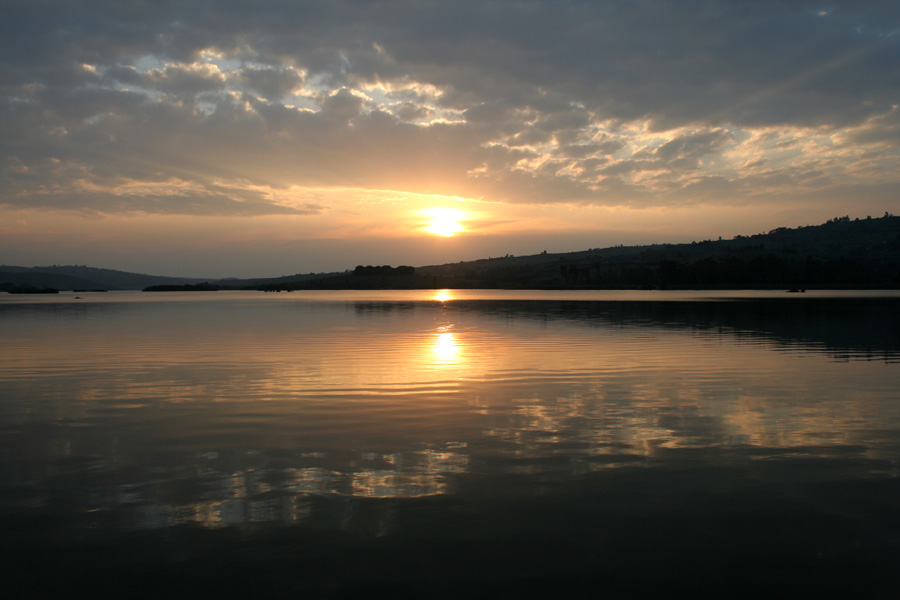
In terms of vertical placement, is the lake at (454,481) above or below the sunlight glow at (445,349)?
above

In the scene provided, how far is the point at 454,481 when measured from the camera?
10.4 meters

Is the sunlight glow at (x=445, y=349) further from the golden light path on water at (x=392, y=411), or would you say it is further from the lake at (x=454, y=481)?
the lake at (x=454, y=481)

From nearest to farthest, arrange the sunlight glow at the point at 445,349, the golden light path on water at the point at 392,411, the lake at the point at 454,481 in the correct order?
the lake at the point at 454,481, the golden light path on water at the point at 392,411, the sunlight glow at the point at 445,349

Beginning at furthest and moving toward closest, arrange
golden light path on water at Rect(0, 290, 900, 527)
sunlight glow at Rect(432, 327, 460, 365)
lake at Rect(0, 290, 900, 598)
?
sunlight glow at Rect(432, 327, 460, 365)
golden light path on water at Rect(0, 290, 900, 527)
lake at Rect(0, 290, 900, 598)

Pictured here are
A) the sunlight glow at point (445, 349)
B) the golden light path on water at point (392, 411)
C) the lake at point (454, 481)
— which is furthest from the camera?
the sunlight glow at point (445, 349)

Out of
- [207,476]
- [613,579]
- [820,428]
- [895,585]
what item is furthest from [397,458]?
A: [820,428]

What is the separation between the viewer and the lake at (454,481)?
733cm

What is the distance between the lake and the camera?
289 inches

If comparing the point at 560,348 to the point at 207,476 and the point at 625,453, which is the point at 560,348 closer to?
the point at 625,453

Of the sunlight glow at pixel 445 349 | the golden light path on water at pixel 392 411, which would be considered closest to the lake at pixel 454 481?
the golden light path on water at pixel 392 411

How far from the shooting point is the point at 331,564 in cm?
748

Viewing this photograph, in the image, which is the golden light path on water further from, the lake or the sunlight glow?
the sunlight glow

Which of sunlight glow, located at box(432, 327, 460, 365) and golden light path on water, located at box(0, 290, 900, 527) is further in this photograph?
sunlight glow, located at box(432, 327, 460, 365)

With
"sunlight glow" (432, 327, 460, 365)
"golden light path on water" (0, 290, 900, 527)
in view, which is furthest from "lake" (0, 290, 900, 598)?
"sunlight glow" (432, 327, 460, 365)
